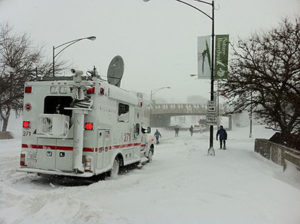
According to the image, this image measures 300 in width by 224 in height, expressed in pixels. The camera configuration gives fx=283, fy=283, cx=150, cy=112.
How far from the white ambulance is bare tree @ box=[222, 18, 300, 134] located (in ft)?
37.5

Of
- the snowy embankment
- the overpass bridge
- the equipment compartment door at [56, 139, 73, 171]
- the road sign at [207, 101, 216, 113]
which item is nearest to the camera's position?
the snowy embankment

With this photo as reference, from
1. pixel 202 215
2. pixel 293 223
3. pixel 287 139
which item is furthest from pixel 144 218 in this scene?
pixel 287 139

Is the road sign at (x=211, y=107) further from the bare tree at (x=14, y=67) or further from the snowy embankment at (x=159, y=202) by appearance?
the bare tree at (x=14, y=67)

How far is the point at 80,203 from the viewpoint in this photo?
5125mm

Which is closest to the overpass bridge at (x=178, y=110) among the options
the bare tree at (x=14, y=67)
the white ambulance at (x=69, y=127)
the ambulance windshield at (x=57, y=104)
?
the bare tree at (x=14, y=67)

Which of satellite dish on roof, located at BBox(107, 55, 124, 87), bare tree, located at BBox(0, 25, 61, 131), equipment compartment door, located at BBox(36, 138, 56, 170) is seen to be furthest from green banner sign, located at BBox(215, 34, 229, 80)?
bare tree, located at BBox(0, 25, 61, 131)

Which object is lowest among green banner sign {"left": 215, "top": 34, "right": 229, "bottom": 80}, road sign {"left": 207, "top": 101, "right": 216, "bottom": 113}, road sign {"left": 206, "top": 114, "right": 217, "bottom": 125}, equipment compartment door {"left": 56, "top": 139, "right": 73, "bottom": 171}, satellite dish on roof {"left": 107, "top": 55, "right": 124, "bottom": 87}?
equipment compartment door {"left": 56, "top": 139, "right": 73, "bottom": 171}

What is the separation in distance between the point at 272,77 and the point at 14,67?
21.0m

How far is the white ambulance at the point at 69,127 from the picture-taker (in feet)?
23.7

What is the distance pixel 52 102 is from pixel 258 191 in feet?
18.9

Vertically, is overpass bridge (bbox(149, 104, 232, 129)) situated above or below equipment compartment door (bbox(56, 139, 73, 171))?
above

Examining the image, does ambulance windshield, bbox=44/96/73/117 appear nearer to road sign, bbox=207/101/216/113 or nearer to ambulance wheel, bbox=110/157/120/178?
ambulance wheel, bbox=110/157/120/178

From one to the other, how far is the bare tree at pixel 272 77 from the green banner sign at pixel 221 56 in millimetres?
3231

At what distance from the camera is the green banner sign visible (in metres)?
14.3
